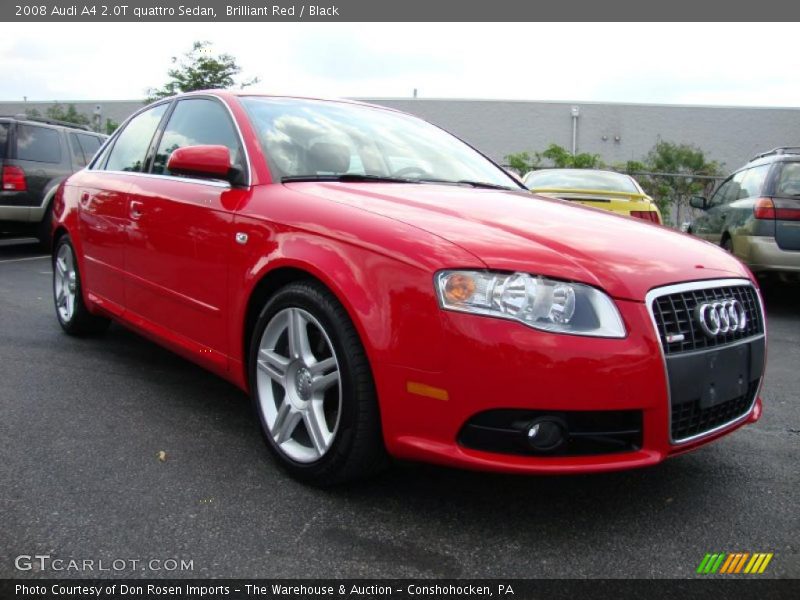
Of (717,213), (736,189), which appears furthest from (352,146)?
(717,213)

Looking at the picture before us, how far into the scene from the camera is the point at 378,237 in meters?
2.44

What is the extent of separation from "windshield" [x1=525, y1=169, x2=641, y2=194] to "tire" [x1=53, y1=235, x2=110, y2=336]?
491 cm

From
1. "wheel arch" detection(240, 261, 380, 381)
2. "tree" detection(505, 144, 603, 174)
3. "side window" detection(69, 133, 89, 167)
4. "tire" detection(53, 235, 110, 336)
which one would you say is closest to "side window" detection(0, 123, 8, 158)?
"side window" detection(69, 133, 89, 167)

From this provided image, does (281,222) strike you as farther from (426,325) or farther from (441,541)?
(441,541)

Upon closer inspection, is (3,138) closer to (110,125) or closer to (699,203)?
(699,203)

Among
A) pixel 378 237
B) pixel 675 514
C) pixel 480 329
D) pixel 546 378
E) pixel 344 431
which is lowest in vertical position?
pixel 675 514

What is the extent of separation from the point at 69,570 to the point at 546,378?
1502 mm

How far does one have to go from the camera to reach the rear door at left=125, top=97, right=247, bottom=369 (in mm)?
3141

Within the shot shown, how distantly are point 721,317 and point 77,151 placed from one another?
32.0 ft

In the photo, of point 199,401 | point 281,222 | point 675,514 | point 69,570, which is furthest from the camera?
point 199,401

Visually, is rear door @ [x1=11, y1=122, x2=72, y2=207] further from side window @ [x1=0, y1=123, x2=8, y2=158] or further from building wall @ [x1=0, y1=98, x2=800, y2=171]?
building wall @ [x1=0, y1=98, x2=800, y2=171]

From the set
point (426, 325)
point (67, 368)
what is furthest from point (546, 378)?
point (67, 368)

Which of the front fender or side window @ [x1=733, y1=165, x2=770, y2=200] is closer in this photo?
the front fender

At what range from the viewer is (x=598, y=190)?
775 centimetres
